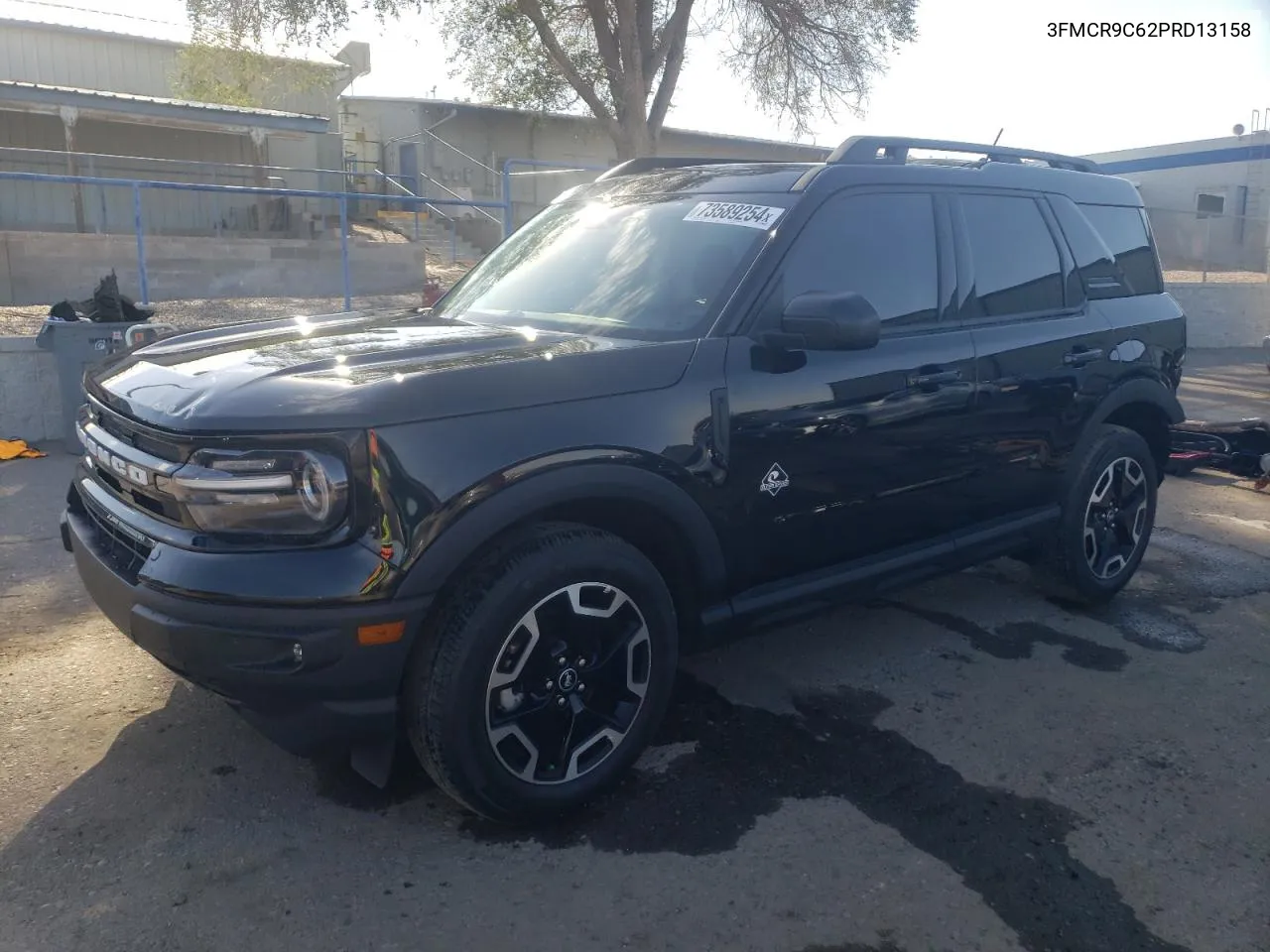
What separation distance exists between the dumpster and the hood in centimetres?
453

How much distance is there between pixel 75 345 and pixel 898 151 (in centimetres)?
606

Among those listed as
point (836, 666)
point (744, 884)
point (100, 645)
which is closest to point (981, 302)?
point (836, 666)

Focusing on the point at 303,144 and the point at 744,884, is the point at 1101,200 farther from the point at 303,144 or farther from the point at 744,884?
the point at 303,144

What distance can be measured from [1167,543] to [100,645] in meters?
5.59

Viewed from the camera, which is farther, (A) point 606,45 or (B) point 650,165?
(A) point 606,45

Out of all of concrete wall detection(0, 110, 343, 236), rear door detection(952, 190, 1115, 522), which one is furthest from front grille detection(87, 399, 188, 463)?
concrete wall detection(0, 110, 343, 236)

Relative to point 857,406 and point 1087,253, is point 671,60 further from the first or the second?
point 857,406

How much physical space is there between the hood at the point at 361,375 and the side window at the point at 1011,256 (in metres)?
1.68

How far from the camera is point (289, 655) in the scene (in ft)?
8.53

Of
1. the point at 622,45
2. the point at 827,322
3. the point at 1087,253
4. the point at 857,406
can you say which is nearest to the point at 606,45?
the point at 622,45

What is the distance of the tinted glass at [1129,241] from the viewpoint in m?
5.00

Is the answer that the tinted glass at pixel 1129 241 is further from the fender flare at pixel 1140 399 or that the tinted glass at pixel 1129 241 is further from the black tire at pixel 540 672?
the black tire at pixel 540 672

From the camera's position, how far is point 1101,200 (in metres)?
5.03

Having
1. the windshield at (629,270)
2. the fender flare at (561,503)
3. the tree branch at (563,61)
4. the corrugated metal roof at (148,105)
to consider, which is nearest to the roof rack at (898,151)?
the windshield at (629,270)
